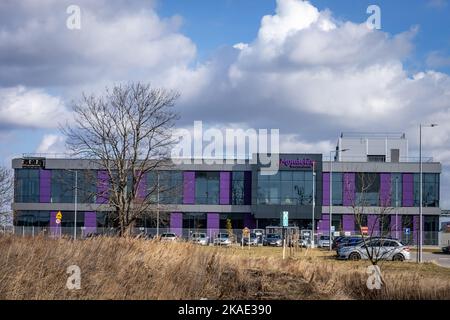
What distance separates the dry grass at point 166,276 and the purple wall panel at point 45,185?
229 feet

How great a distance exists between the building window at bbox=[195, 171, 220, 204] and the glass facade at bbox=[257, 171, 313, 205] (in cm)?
622

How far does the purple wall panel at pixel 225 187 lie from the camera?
281ft

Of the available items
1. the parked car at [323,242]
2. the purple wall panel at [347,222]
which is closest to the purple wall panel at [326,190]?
the purple wall panel at [347,222]

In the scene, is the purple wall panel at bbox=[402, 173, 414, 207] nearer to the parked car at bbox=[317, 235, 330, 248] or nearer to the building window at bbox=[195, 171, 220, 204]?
the parked car at bbox=[317, 235, 330, 248]

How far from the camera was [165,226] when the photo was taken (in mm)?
83062

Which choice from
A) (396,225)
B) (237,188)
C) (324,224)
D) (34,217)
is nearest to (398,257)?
(396,225)

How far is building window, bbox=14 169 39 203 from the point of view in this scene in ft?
284

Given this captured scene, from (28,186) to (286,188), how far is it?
115 feet

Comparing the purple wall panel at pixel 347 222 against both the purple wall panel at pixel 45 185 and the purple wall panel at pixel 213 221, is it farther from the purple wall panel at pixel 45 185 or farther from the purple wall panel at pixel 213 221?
the purple wall panel at pixel 45 185

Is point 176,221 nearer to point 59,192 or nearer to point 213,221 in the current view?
point 213,221

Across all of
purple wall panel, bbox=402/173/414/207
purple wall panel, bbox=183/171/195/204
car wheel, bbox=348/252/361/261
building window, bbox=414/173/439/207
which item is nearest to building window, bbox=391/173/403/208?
purple wall panel, bbox=402/173/414/207

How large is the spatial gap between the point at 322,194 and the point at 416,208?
12.2 meters
